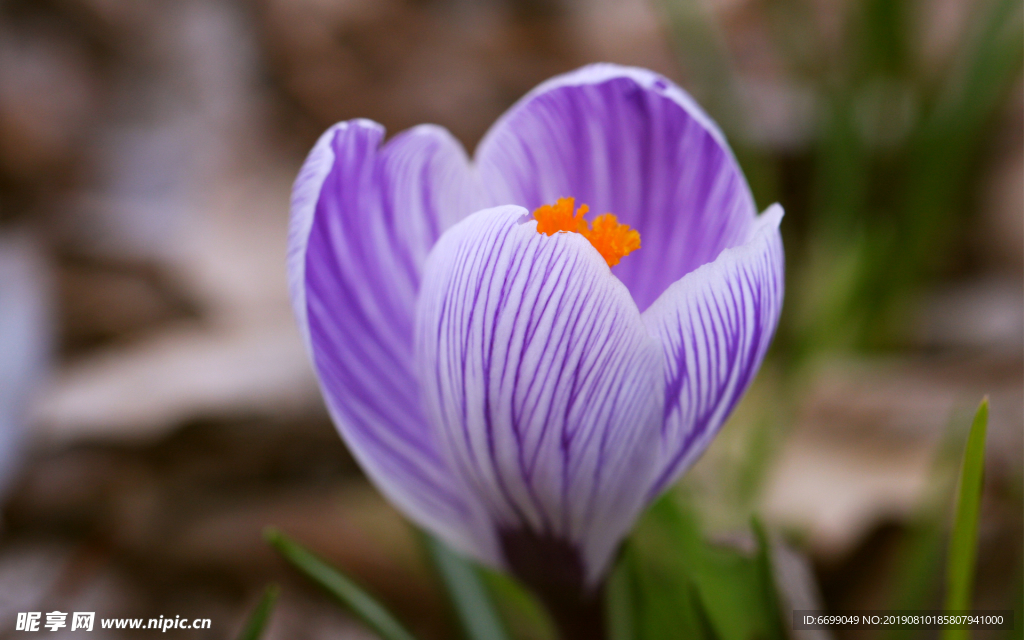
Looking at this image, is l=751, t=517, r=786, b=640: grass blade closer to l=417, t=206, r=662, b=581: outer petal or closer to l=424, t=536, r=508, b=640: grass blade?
l=417, t=206, r=662, b=581: outer petal

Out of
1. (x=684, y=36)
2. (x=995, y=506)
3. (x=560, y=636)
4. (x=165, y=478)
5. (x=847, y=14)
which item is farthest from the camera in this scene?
(x=847, y=14)

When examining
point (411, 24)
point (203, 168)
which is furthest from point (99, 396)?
point (411, 24)

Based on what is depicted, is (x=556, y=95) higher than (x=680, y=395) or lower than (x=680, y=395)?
higher

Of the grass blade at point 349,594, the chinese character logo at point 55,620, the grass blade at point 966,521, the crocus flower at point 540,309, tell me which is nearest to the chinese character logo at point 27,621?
the chinese character logo at point 55,620

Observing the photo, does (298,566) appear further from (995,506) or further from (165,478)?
(995,506)

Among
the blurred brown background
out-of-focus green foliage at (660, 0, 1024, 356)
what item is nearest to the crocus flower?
the blurred brown background

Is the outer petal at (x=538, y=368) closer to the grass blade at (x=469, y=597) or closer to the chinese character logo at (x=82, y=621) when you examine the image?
the grass blade at (x=469, y=597)

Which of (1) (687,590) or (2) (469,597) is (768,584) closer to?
(1) (687,590)
